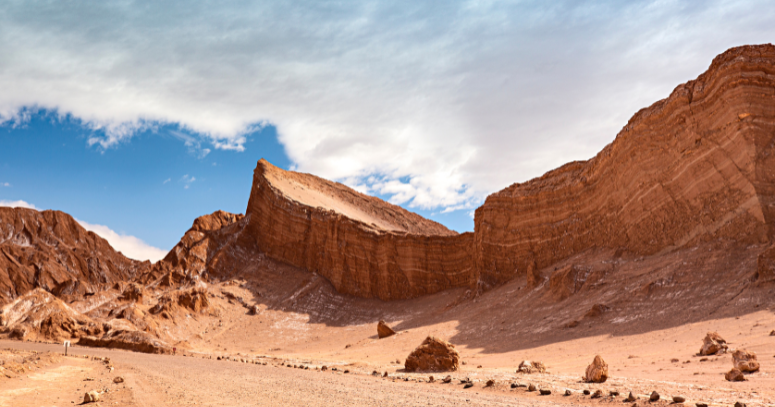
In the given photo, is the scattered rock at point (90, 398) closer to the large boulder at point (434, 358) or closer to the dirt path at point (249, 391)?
the dirt path at point (249, 391)

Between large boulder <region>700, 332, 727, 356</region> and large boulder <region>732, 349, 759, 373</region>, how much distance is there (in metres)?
2.58

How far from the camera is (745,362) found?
1229cm

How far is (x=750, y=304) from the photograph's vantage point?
2003 cm

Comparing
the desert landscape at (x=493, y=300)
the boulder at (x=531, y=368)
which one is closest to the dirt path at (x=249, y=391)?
the desert landscape at (x=493, y=300)

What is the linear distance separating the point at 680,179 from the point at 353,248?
32.0m

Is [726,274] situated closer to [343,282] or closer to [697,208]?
[697,208]

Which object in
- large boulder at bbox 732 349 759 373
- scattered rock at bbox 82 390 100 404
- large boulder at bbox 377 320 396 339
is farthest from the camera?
large boulder at bbox 377 320 396 339

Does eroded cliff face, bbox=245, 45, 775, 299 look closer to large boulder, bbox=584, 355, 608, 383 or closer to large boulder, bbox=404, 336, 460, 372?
large boulder, bbox=584, 355, 608, 383

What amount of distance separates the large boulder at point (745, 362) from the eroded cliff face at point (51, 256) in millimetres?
77626

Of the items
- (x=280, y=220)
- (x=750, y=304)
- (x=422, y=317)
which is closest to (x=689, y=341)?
(x=750, y=304)

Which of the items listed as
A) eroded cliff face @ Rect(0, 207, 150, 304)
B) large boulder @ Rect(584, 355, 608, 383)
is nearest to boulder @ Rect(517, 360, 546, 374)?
large boulder @ Rect(584, 355, 608, 383)

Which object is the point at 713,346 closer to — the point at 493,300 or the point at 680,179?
the point at 680,179

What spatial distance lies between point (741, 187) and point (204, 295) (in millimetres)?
41310

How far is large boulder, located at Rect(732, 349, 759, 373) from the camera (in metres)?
12.1
